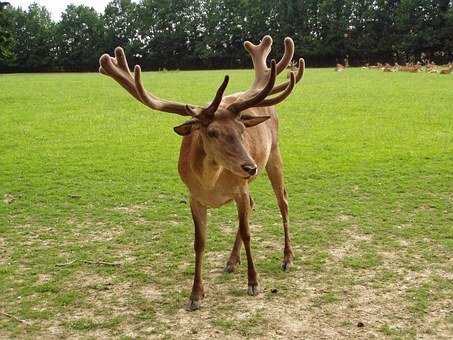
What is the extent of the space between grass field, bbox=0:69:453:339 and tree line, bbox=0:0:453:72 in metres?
44.8

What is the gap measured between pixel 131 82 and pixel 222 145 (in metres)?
1.26

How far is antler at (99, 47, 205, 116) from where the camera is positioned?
463 centimetres

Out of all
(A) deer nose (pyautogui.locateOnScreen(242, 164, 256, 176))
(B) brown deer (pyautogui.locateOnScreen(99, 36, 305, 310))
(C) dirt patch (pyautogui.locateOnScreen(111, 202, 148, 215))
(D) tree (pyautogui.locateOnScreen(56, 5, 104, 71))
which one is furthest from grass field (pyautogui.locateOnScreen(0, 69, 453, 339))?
(D) tree (pyautogui.locateOnScreen(56, 5, 104, 71))

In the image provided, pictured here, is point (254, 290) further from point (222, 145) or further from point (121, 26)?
point (121, 26)

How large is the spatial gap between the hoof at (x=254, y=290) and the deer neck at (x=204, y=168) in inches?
37.4

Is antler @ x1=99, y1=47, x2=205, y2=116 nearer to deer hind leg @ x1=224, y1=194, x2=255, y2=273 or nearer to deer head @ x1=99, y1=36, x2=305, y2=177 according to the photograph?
deer head @ x1=99, y1=36, x2=305, y2=177

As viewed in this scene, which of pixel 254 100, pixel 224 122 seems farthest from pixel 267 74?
pixel 224 122

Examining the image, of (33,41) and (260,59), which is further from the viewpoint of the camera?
(33,41)

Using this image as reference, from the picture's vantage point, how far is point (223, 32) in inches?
2466

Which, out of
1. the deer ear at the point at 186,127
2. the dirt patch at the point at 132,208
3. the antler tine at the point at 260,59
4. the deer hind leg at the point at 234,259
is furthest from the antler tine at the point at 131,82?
the dirt patch at the point at 132,208

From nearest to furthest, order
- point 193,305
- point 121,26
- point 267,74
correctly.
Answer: point 193,305
point 267,74
point 121,26

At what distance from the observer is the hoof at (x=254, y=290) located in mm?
4898

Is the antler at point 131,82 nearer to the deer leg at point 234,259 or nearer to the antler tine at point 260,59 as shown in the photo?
the antler tine at point 260,59

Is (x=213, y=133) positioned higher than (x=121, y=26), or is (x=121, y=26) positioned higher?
(x=121, y=26)
